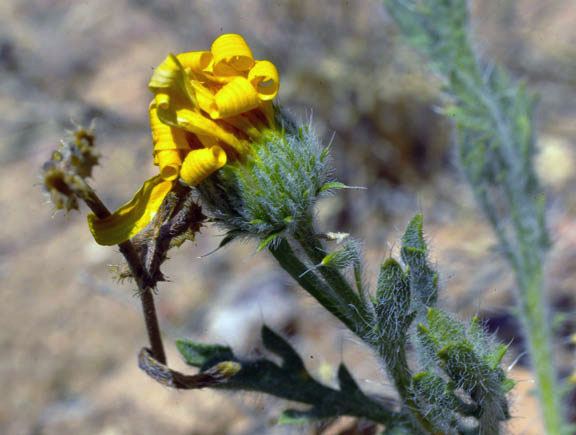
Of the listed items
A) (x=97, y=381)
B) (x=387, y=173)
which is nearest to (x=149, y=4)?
(x=387, y=173)

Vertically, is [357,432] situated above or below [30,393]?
below

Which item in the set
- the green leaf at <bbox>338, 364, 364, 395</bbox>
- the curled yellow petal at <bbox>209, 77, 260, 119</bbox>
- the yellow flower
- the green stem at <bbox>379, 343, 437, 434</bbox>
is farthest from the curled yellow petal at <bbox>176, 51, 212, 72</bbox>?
the green leaf at <bbox>338, 364, 364, 395</bbox>

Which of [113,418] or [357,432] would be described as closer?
[357,432]

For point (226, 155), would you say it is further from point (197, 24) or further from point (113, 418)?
point (197, 24)

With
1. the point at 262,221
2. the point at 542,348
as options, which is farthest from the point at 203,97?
the point at 542,348

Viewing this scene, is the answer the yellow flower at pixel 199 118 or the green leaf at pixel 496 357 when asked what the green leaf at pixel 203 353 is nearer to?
the yellow flower at pixel 199 118

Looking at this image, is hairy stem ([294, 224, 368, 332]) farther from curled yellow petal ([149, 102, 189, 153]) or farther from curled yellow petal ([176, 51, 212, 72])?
curled yellow petal ([176, 51, 212, 72])
